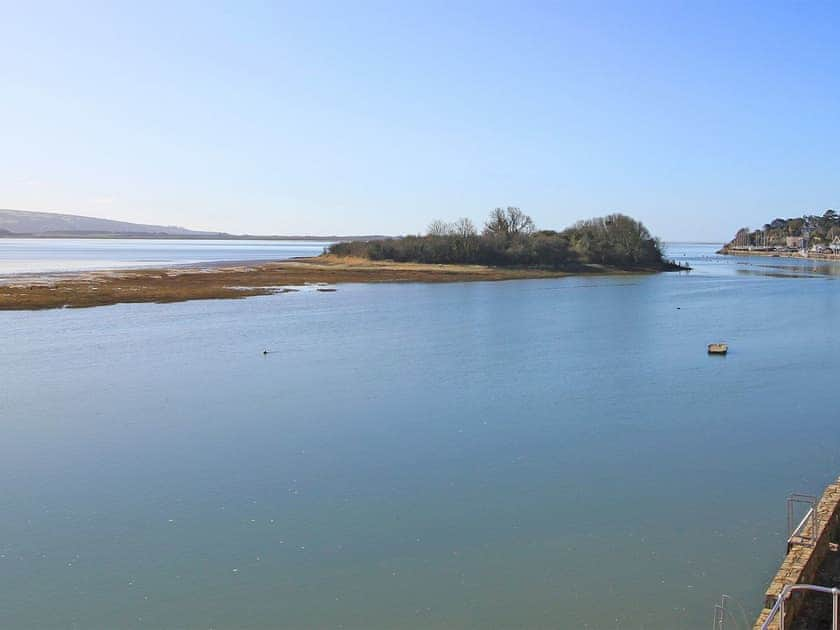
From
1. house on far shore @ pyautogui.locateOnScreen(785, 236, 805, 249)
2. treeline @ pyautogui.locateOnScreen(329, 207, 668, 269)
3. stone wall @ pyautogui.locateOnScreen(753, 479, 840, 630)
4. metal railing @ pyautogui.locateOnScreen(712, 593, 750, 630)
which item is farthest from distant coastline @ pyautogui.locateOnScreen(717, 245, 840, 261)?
metal railing @ pyautogui.locateOnScreen(712, 593, 750, 630)

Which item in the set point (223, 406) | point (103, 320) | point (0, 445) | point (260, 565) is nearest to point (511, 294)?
point (103, 320)

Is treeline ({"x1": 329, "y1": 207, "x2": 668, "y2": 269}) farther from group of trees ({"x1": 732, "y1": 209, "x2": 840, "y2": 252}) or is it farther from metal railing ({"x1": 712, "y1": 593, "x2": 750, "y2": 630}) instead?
group of trees ({"x1": 732, "y1": 209, "x2": 840, "y2": 252})

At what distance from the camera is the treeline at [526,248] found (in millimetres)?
77419

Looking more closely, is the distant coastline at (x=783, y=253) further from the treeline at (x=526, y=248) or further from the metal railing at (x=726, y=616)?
the metal railing at (x=726, y=616)

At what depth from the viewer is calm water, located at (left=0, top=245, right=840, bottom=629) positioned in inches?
317

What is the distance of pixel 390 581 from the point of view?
27.4 feet

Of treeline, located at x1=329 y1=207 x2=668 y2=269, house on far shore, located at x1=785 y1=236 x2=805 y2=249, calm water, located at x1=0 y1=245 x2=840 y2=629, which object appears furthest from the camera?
house on far shore, located at x1=785 y1=236 x2=805 y2=249

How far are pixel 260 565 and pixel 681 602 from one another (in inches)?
179

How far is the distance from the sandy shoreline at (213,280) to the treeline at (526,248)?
237 cm

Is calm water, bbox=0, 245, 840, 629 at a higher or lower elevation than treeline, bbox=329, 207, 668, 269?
lower

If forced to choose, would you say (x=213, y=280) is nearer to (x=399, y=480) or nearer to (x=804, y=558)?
(x=399, y=480)

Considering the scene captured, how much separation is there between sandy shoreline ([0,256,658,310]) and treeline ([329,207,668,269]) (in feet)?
7.77

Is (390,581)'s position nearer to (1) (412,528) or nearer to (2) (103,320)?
(1) (412,528)

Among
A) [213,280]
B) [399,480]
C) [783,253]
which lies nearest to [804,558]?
[399,480]
